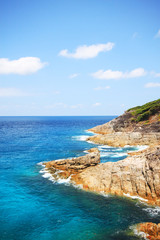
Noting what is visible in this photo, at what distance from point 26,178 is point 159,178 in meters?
24.6

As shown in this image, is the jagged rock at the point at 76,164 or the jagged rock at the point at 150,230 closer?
the jagged rock at the point at 150,230

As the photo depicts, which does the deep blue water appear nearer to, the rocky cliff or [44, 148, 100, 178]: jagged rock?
[44, 148, 100, 178]: jagged rock

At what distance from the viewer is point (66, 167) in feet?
116

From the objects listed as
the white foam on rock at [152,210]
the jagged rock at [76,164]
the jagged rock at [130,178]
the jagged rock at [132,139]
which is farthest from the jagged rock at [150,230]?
the jagged rock at [132,139]

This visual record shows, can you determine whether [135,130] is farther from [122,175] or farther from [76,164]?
[122,175]

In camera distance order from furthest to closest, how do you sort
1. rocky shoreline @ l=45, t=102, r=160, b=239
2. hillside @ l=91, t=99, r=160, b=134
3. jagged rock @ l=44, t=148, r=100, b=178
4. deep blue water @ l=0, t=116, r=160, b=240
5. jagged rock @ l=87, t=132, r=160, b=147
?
hillside @ l=91, t=99, r=160, b=134, jagged rock @ l=87, t=132, r=160, b=147, jagged rock @ l=44, t=148, r=100, b=178, rocky shoreline @ l=45, t=102, r=160, b=239, deep blue water @ l=0, t=116, r=160, b=240

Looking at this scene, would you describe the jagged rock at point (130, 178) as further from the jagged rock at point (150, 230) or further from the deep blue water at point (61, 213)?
the jagged rock at point (150, 230)

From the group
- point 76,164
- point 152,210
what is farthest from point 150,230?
point 76,164

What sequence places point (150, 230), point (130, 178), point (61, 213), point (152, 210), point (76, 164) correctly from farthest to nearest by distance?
point (76, 164) < point (130, 178) < point (152, 210) < point (61, 213) < point (150, 230)

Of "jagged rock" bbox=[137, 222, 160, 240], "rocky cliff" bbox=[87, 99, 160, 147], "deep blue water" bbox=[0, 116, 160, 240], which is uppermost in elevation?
"rocky cliff" bbox=[87, 99, 160, 147]

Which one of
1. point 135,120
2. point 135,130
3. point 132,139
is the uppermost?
point 135,120

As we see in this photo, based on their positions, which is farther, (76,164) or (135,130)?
(135,130)

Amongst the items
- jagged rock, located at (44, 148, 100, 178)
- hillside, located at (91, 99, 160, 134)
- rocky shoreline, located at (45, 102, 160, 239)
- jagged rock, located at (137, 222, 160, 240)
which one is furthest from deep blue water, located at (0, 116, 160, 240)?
hillside, located at (91, 99, 160, 134)

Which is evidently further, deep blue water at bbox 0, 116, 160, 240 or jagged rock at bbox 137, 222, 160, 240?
deep blue water at bbox 0, 116, 160, 240
